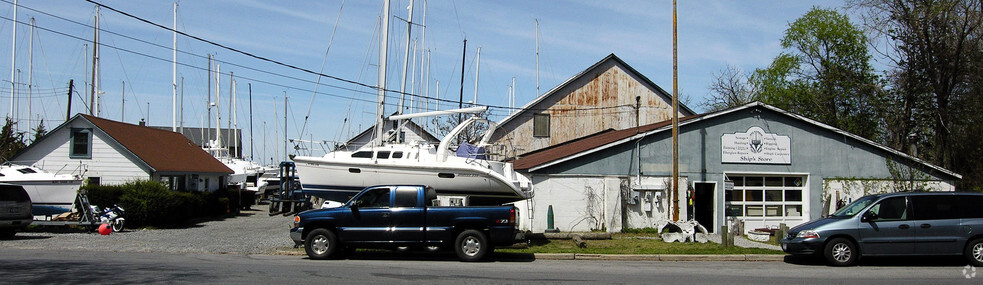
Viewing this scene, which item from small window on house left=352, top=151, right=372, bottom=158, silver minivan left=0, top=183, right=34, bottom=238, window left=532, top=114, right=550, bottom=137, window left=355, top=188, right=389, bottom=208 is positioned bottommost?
silver minivan left=0, top=183, right=34, bottom=238

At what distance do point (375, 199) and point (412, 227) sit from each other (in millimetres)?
1070

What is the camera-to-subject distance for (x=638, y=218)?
76.5 feet

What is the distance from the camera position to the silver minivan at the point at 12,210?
19141mm

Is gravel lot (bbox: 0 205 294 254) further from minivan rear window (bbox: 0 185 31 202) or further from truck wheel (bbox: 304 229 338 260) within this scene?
truck wheel (bbox: 304 229 338 260)

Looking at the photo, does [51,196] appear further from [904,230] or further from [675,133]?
[904,230]

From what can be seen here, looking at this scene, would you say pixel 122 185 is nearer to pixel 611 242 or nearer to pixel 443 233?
pixel 443 233

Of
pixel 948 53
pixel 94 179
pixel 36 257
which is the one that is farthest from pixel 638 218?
pixel 94 179

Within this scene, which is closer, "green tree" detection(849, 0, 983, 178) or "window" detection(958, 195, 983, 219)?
"window" detection(958, 195, 983, 219)

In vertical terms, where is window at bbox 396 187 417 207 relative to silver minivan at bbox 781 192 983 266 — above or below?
above

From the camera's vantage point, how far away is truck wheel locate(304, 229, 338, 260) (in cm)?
1524

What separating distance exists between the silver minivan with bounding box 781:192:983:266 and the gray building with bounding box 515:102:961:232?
8.21 meters

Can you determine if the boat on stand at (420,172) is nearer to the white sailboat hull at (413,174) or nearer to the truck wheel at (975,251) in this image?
the white sailboat hull at (413,174)

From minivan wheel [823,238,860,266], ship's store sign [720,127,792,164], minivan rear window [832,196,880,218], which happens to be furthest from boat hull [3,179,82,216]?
minivan rear window [832,196,880,218]

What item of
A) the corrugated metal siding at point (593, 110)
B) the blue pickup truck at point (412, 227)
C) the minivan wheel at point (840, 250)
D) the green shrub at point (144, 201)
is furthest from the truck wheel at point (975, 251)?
the green shrub at point (144, 201)
